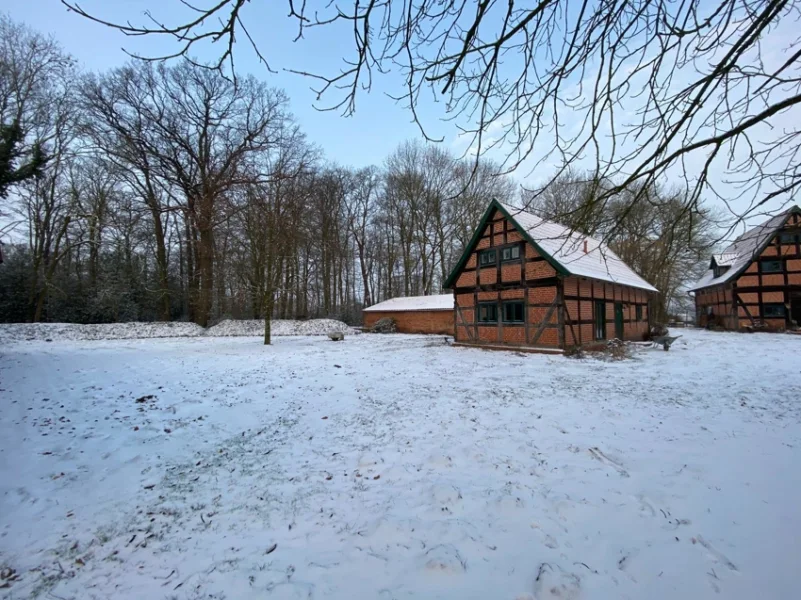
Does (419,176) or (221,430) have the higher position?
(419,176)

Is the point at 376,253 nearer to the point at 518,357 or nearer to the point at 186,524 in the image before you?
the point at 518,357

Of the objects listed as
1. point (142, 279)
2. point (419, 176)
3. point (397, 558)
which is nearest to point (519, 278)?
point (397, 558)

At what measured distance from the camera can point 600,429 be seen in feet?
14.6

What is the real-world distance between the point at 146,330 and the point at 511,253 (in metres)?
18.3

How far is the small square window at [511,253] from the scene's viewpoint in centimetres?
1285

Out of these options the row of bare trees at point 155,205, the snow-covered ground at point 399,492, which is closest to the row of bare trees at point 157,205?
the row of bare trees at point 155,205

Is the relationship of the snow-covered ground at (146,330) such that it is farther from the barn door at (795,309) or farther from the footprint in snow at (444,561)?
the barn door at (795,309)

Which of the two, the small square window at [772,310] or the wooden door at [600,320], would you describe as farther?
the small square window at [772,310]

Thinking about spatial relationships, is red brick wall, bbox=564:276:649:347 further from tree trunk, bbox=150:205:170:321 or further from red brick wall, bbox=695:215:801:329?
tree trunk, bbox=150:205:170:321

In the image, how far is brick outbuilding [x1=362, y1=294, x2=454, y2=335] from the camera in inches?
817

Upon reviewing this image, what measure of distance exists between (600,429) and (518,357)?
656cm

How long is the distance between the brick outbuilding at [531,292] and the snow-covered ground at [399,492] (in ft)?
18.6

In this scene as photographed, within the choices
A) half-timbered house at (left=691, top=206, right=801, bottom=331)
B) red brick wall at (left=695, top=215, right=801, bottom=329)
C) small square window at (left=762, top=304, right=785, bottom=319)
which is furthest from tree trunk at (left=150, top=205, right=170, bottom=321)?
small square window at (left=762, top=304, right=785, bottom=319)

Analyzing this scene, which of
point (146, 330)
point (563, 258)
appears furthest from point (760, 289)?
point (146, 330)
